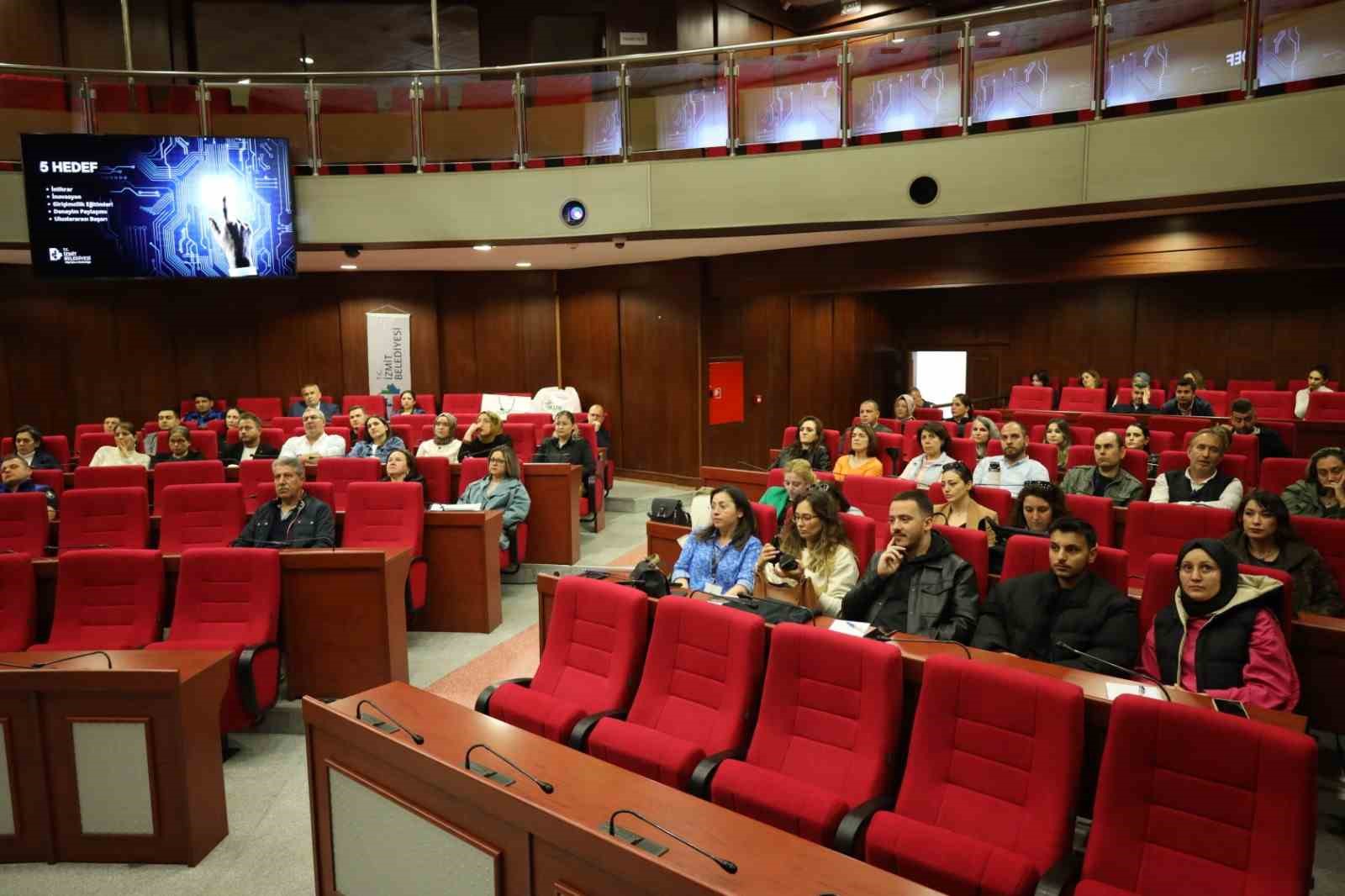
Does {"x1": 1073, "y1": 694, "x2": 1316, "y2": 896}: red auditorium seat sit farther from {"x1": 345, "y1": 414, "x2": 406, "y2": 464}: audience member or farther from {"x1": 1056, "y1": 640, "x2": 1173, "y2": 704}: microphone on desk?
{"x1": 345, "y1": 414, "x2": 406, "y2": 464}: audience member

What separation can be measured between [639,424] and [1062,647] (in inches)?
336

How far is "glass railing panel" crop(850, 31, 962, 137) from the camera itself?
7.07 meters

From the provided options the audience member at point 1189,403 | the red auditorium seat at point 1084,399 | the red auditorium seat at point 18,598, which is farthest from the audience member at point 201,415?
the red auditorium seat at point 1084,399

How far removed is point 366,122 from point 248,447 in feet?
10.7

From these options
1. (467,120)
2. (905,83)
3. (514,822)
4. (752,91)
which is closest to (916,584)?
(514,822)

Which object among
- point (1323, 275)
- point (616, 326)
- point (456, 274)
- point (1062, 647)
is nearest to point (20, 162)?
point (456, 274)

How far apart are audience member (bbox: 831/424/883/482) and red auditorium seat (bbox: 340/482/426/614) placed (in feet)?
9.73

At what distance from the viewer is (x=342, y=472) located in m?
6.80

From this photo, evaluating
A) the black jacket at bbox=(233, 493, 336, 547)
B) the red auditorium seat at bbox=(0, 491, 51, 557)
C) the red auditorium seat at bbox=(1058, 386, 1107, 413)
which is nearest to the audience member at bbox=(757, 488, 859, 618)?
the black jacket at bbox=(233, 493, 336, 547)

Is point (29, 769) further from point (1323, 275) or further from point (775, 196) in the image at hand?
point (1323, 275)

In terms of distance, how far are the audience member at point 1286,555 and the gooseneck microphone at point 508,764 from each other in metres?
3.12

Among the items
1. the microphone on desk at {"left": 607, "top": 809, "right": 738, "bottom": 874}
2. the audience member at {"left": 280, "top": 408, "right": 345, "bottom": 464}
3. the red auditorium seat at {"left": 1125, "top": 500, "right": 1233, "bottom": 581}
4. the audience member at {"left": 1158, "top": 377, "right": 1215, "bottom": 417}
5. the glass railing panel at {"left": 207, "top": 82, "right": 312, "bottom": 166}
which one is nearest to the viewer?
the microphone on desk at {"left": 607, "top": 809, "right": 738, "bottom": 874}

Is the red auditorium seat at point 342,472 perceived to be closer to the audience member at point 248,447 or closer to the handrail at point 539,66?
the audience member at point 248,447

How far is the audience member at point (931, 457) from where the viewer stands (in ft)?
21.0
